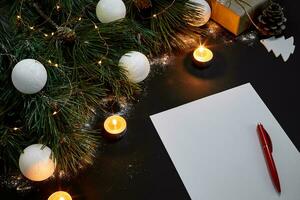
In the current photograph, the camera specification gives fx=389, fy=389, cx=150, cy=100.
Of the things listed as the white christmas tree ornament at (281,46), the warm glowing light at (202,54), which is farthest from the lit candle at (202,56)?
the white christmas tree ornament at (281,46)

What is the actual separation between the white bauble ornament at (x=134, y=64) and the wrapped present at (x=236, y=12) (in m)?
0.23

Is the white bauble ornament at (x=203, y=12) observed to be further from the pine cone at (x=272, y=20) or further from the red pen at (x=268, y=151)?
the red pen at (x=268, y=151)

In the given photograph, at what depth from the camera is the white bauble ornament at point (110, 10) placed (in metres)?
0.69

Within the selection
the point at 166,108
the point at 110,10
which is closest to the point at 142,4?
the point at 110,10

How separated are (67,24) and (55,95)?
15 cm

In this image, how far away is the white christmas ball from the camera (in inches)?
21.7

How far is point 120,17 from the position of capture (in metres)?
0.70

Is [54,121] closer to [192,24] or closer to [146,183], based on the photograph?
[146,183]

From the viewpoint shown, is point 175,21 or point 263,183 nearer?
point 263,183

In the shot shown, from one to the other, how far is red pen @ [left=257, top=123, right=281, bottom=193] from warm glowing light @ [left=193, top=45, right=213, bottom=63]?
174mm

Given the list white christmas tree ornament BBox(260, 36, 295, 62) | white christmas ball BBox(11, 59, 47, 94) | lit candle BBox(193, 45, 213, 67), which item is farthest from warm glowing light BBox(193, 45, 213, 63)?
white christmas ball BBox(11, 59, 47, 94)

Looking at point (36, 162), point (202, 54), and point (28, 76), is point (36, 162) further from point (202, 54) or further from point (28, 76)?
point (202, 54)

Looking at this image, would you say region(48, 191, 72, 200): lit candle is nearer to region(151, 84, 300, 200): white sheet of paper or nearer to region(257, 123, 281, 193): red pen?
region(151, 84, 300, 200): white sheet of paper

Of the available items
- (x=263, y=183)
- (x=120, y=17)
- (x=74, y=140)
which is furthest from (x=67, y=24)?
(x=263, y=183)
